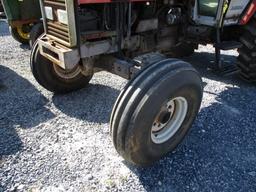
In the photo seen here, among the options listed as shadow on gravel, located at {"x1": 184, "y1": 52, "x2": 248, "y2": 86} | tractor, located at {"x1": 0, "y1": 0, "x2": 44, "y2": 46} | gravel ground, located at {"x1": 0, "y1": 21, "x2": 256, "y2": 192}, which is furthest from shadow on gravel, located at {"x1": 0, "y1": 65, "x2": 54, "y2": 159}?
shadow on gravel, located at {"x1": 184, "y1": 52, "x2": 248, "y2": 86}

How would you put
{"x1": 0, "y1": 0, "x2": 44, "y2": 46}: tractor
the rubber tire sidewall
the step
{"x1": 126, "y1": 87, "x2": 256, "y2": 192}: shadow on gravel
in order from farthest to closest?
{"x1": 0, "y1": 0, "x2": 44, "y2": 46}: tractor
the step
{"x1": 126, "y1": 87, "x2": 256, "y2": 192}: shadow on gravel
the rubber tire sidewall

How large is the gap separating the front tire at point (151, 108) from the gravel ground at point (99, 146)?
0.23 m

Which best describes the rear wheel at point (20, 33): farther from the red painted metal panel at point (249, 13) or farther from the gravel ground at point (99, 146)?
the red painted metal panel at point (249, 13)

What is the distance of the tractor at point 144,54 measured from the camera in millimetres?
2451

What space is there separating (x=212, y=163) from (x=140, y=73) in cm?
113

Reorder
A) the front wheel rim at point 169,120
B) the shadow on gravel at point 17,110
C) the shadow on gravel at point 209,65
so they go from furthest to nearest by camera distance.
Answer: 1. the shadow on gravel at point 209,65
2. the shadow on gravel at point 17,110
3. the front wheel rim at point 169,120

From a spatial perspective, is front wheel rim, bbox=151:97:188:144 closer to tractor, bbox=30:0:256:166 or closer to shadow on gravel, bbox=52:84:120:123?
tractor, bbox=30:0:256:166

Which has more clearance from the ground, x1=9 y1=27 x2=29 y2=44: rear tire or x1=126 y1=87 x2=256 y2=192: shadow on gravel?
x1=126 y1=87 x2=256 y2=192: shadow on gravel

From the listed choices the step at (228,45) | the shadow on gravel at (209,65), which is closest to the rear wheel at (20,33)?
the shadow on gravel at (209,65)

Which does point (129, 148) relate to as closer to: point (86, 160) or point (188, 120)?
point (86, 160)

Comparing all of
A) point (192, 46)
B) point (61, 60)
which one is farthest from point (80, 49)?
point (192, 46)

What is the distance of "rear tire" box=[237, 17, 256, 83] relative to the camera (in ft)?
13.6

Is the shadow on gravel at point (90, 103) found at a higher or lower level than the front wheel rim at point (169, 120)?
lower

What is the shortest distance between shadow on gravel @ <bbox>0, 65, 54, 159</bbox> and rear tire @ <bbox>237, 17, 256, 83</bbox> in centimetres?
280
